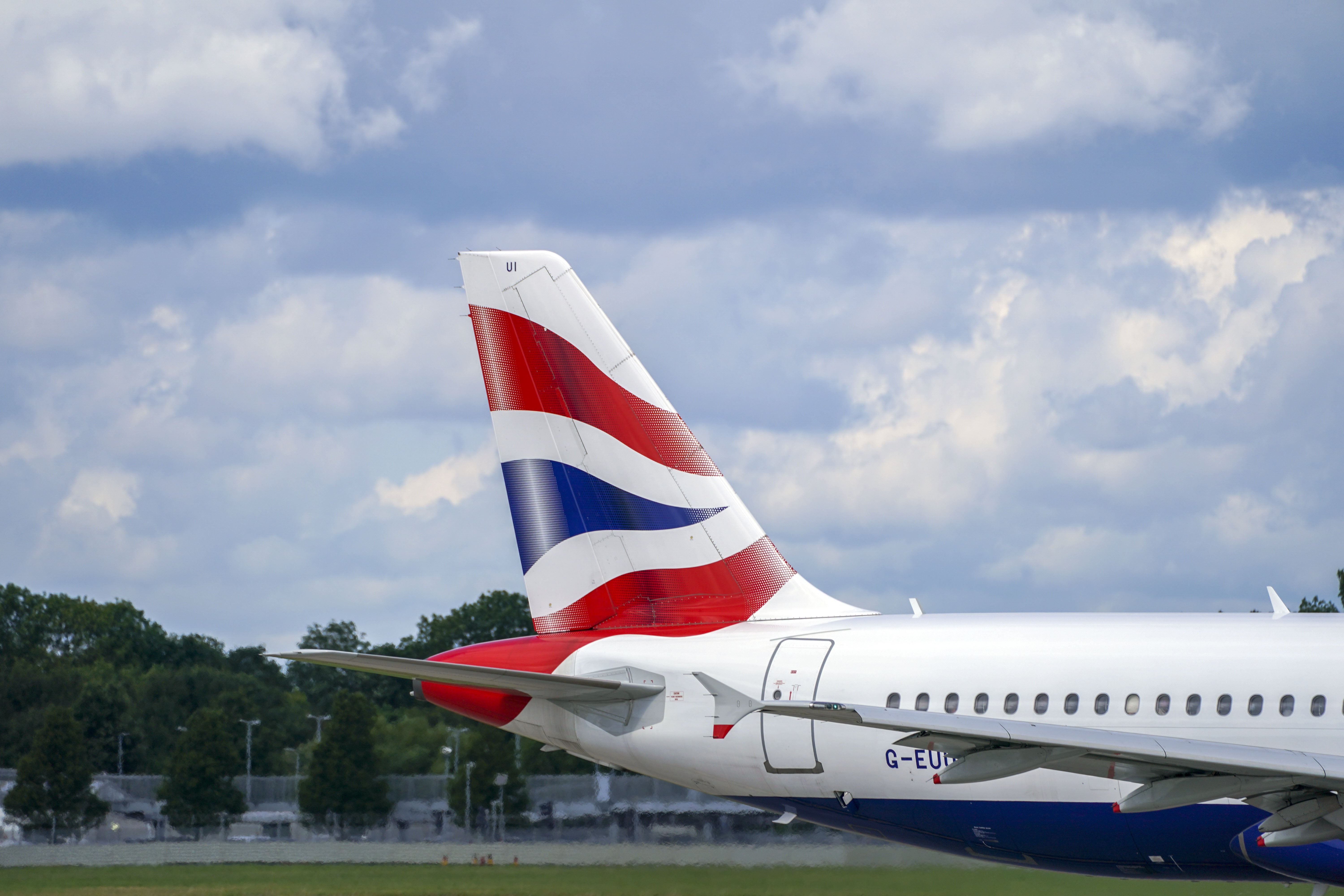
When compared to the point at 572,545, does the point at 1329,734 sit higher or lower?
lower

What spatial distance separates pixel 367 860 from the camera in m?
34.4

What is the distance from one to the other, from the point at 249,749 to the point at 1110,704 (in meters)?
50.8

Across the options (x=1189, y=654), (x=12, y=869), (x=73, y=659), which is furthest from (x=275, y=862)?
(x=73, y=659)

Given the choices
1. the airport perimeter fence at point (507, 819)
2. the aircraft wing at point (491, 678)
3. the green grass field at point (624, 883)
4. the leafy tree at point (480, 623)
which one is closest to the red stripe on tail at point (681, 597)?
the aircraft wing at point (491, 678)

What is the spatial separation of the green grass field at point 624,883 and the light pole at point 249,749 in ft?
64.3

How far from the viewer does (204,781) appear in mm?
48781

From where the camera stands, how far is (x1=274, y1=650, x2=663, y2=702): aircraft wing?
12.6m

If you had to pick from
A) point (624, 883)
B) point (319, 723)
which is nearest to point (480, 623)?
point (319, 723)

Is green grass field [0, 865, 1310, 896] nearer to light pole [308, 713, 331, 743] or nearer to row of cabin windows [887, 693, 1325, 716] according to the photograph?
row of cabin windows [887, 693, 1325, 716]

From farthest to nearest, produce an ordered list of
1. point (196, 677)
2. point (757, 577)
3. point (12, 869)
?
point (196, 677) → point (12, 869) → point (757, 577)

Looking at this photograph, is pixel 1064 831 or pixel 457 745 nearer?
pixel 1064 831

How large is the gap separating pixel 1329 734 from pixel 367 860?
26248 mm

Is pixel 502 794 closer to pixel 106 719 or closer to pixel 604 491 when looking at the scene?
pixel 604 491

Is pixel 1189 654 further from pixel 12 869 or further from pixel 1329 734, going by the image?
pixel 12 869
